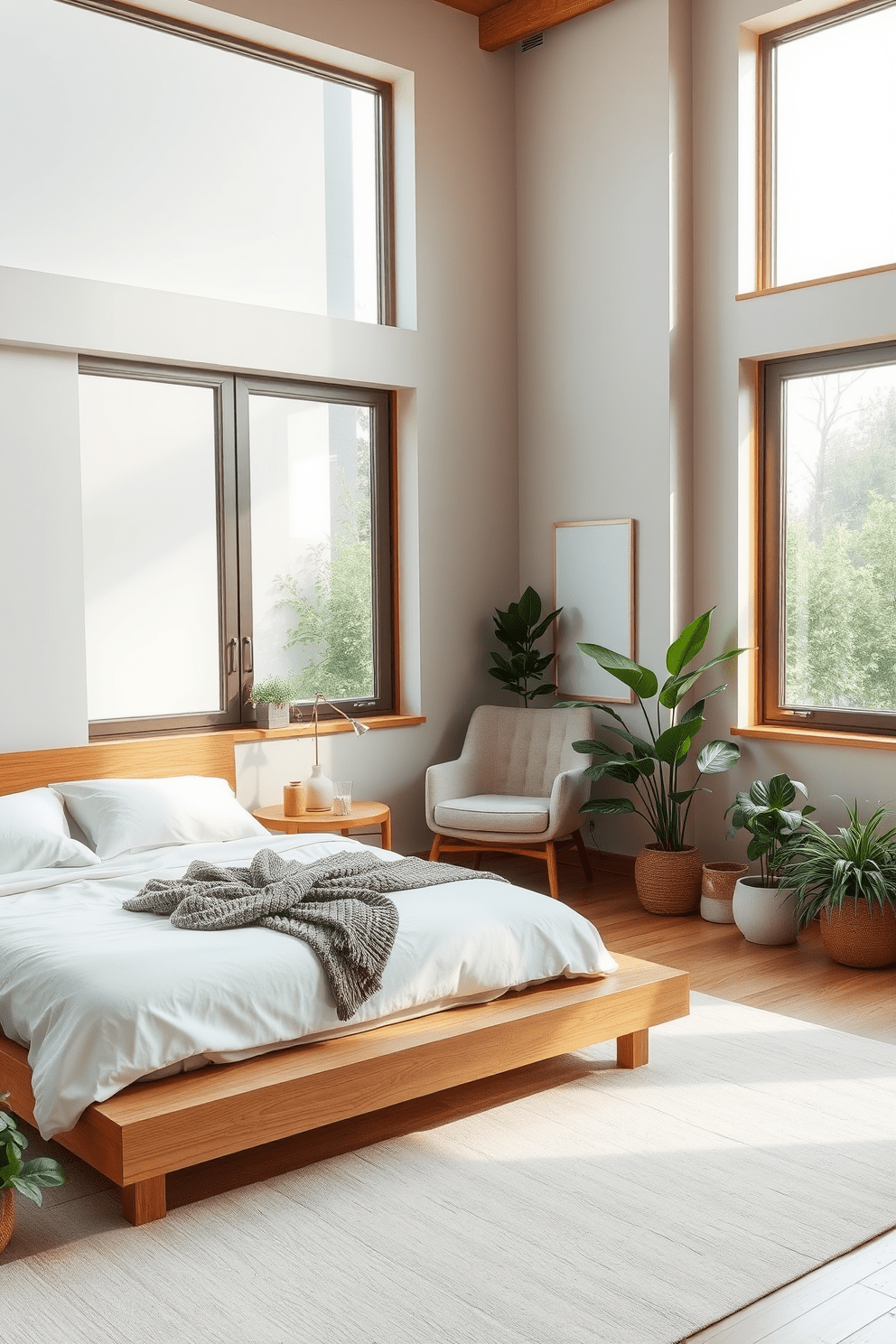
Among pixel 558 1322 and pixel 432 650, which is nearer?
pixel 558 1322

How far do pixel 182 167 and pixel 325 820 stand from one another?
2.78m

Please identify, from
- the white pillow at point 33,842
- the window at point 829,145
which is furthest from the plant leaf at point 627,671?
the white pillow at point 33,842

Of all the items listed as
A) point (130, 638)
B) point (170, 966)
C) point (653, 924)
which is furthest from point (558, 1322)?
point (130, 638)

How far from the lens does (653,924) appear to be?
507 cm

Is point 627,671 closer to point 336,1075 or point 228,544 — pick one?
point 228,544

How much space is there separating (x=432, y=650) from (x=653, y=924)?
1.70 m

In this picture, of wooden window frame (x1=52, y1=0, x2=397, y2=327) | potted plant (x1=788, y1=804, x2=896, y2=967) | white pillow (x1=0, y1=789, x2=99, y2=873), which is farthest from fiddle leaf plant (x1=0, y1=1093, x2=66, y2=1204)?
wooden window frame (x1=52, y1=0, x2=397, y2=327)

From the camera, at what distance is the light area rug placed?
90.0 inches

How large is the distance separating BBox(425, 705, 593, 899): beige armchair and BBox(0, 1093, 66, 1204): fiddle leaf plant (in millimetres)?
2959

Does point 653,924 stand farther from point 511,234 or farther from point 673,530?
point 511,234

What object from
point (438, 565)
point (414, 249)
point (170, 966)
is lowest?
point (170, 966)

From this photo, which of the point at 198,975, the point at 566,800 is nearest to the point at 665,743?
the point at 566,800

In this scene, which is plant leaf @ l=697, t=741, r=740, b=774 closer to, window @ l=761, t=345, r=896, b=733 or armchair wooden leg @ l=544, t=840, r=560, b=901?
window @ l=761, t=345, r=896, b=733

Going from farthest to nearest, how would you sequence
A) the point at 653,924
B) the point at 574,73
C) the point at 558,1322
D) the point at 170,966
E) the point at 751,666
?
the point at 574,73
the point at 751,666
the point at 653,924
the point at 170,966
the point at 558,1322
